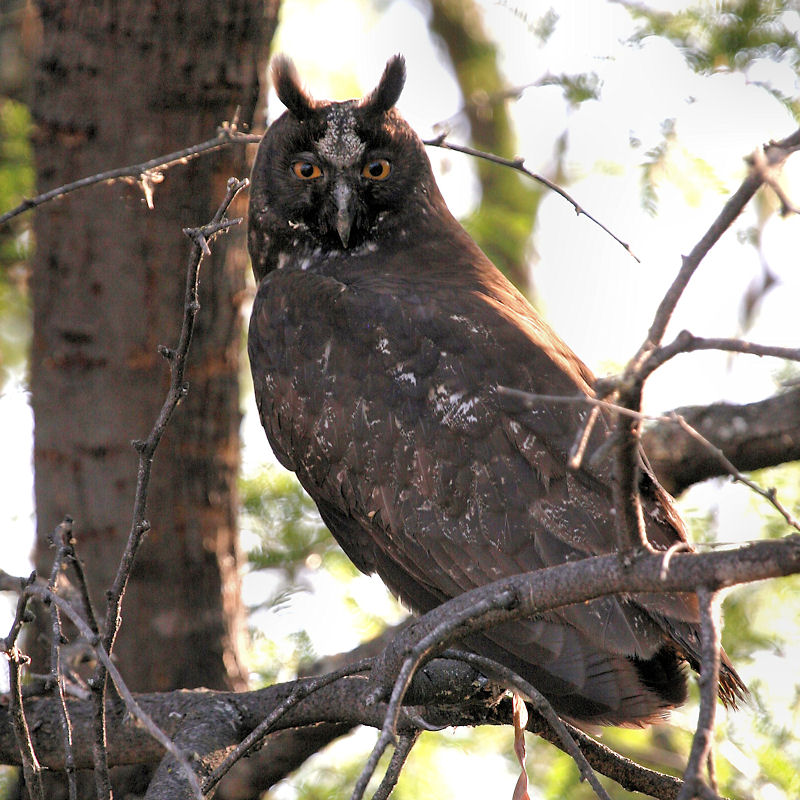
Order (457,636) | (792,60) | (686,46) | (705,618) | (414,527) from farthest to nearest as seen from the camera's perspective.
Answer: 1. (686,46)
2. (792,60)
3. (414,527)
4. (457,636)
5. (705,618)

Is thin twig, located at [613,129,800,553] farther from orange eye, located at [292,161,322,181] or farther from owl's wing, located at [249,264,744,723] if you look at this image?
orange eye, located at [292,161,322,181]

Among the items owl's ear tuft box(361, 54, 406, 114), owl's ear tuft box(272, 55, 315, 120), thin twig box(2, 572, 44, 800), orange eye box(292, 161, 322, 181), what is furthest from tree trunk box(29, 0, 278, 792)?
thin twig box(2, 572, 44, 800)

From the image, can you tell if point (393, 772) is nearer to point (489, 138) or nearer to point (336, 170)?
point (336, 170)

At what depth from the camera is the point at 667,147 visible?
11.7ft

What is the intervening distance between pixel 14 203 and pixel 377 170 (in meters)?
1.52

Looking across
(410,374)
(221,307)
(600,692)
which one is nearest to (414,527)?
(410,374)

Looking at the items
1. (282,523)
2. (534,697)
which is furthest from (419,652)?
(282,523)

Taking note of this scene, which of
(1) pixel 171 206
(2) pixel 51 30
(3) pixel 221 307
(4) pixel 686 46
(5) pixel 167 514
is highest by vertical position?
(2) pixel 51 30

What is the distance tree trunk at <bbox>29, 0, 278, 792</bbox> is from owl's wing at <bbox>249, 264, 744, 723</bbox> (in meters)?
0.69

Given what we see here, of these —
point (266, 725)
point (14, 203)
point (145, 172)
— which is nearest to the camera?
point (266, 725)

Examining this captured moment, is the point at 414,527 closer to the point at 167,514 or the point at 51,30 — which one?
the point at 167,514

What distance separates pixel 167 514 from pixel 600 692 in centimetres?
172

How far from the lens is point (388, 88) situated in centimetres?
339

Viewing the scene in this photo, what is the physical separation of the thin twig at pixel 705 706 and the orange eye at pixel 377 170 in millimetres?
2326
